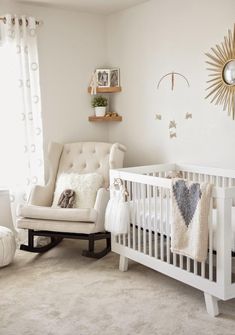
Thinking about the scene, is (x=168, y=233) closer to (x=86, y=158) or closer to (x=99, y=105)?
(x=86, y=158)

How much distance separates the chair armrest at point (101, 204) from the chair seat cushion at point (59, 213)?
0.08 m

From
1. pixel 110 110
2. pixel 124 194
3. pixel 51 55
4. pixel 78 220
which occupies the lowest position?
pixel 78 220

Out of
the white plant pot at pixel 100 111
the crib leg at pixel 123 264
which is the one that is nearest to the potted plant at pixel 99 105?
the white plant pot at pixel 100 111

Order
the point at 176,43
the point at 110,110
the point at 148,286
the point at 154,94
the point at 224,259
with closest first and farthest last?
the point at 224,259, the point at 148,286, the point at 176,43, the point at 154,94, the point at 110,110

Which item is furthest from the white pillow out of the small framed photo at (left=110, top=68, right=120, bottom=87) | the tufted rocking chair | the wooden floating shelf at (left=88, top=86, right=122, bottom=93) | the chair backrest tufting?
the small framed photo at (left=110, top=68, right=120, bottom=87)

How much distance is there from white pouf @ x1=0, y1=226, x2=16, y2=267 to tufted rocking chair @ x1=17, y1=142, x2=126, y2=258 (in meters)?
0.20

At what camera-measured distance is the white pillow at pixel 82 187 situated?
3875 mm

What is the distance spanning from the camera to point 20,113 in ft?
13.5

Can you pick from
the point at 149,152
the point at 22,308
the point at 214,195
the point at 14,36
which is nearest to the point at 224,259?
the point at 214,195

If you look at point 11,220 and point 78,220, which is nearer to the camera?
point 78,220

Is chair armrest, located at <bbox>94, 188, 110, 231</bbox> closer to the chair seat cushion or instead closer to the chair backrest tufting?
the chair seat cushion

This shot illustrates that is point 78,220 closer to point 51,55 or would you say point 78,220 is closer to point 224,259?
point 224,259

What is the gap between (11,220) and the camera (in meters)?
4.18

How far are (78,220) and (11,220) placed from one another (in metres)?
0.94
